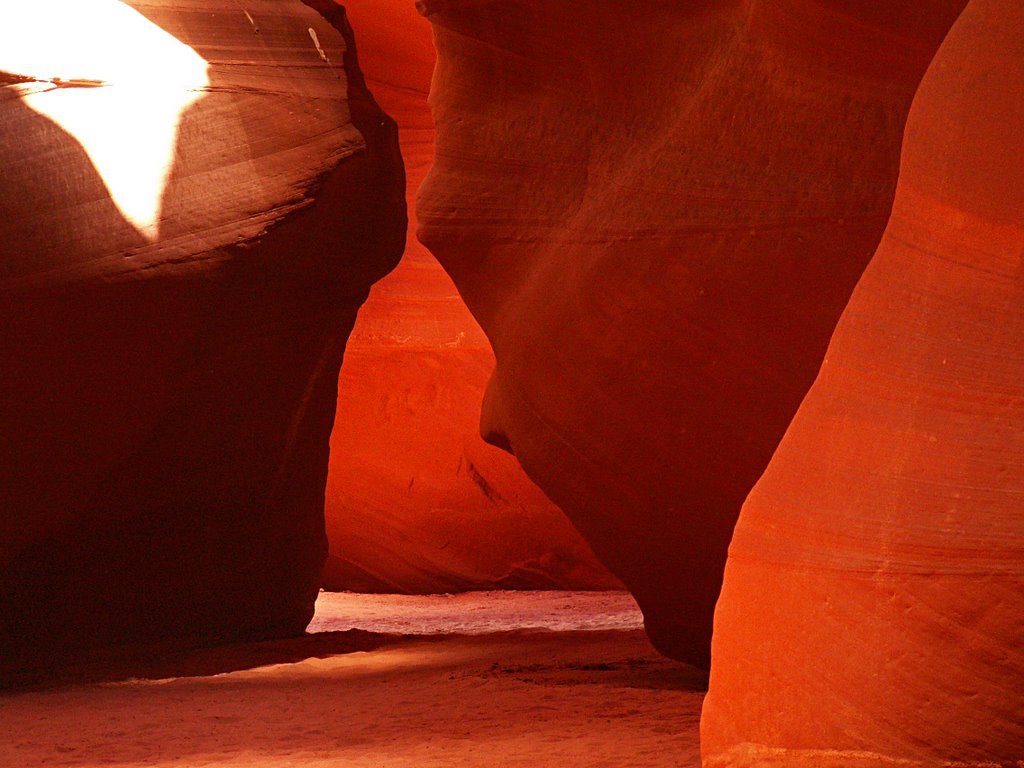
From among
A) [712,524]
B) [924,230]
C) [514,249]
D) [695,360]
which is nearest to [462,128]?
[514,249]

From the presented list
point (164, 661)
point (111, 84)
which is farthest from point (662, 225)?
point (164, 661)

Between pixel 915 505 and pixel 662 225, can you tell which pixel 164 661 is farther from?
pixel 915 505

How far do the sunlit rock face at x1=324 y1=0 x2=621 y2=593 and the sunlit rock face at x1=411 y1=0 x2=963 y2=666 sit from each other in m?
5.68

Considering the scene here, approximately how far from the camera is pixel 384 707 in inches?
219

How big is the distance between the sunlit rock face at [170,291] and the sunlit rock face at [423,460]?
4.08 metres

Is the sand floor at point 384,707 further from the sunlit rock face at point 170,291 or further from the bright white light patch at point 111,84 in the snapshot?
the bright white light patch at point 111,84

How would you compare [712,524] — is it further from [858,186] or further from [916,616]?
[916,616]

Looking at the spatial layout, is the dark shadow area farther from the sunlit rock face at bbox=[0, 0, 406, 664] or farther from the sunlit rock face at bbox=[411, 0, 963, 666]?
the sunlit rock face at bbox=[411, 0, 963, 666]

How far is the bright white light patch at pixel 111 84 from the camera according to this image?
22.7ft

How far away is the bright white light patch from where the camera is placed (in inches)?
272

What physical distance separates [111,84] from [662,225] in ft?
11.3

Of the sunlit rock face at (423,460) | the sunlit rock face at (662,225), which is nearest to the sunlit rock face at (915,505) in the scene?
the sunlit rock face at (662,225)

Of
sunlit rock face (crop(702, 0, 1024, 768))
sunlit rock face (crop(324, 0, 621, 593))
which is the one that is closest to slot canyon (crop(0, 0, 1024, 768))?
sunlit rock face (crop(702, 0, 1024, 768))

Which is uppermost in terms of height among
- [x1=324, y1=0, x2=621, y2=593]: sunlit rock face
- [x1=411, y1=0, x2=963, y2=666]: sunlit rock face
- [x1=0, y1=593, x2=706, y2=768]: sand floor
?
[x1=411, y1=0, x2=963, y2=666]: sunlit rock face
